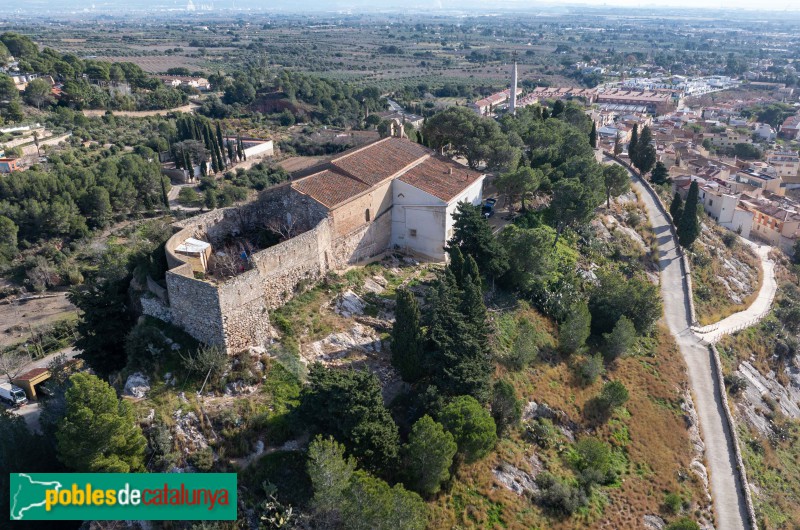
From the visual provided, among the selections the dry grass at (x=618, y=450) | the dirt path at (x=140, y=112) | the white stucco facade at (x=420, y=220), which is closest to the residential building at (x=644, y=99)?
the dirt path at (x=140, y=112)

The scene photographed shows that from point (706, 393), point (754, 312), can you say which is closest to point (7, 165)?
point (706, 393)

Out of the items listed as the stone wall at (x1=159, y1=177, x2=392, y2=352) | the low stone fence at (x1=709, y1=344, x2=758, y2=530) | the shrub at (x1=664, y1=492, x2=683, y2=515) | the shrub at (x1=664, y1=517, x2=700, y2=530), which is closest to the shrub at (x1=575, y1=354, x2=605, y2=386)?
the shrub at (x1=664, y1=492, x2=683, y2=515)

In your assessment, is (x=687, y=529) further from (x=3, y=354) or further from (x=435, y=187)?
(x=3, y=354)

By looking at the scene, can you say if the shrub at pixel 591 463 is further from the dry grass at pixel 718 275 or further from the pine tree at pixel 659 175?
the pine tree at pixel 659 175

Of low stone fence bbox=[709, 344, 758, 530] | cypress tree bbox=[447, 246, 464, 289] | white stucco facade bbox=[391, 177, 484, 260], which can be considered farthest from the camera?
white stucco facade bbox=[391, 177, 484, 260]

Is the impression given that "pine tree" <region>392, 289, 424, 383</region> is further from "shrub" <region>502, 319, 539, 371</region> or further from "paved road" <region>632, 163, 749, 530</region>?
"paved road" <region>632, 163, 749, 530</region>

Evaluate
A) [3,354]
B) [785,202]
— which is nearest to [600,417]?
[3,354]

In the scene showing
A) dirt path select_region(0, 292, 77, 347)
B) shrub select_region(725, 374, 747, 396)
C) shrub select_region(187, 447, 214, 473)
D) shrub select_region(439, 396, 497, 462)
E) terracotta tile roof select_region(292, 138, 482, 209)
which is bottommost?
shrub select_region(725, 374, 747, 396)

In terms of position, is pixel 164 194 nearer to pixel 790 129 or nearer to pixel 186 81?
pixel 186 81
